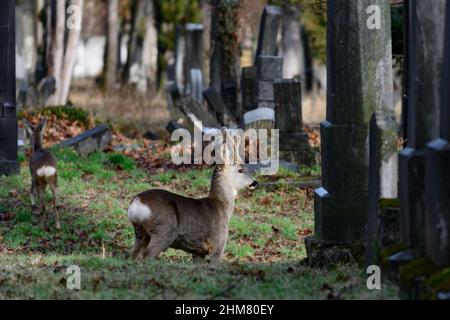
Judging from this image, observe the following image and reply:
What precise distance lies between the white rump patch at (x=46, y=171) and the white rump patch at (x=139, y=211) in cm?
393

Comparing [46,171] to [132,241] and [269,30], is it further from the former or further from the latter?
[269,30]

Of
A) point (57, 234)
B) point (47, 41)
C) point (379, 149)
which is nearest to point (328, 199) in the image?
point (379, 149)

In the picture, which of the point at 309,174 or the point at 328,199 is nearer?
the point at 328,199

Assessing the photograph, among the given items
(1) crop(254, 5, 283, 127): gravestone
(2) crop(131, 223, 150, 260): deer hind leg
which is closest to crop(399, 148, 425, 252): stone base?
(2) crop(131, 223, 150, 260): deer hind leg

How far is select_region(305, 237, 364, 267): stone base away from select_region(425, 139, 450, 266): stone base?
2.83 meters

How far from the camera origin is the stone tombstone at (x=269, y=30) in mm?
21828

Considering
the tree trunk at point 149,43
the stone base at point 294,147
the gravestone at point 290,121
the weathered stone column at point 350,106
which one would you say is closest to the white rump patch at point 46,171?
the gravestone at point 290,121

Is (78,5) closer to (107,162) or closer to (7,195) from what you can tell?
(107,162)

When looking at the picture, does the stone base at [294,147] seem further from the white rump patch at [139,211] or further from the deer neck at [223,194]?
the white rump patch at [139,211]

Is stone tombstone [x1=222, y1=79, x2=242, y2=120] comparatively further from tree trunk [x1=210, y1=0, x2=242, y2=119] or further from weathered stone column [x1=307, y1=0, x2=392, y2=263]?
weathered stone column [x1=307, y1=0, x2=392, y2=263]

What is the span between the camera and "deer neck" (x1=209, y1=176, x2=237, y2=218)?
12008mm

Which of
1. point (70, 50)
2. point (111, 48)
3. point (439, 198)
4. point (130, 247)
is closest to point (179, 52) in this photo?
point (111, 48)
